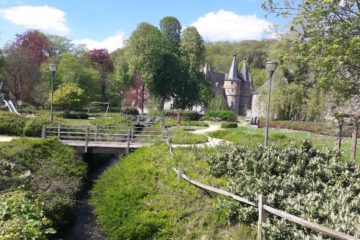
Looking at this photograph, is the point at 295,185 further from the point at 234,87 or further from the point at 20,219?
the point at 234,87

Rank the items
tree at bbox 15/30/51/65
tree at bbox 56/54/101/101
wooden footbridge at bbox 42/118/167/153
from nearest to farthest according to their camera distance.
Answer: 1. wooden footbridge at bbox 42/118/167/153
2. tree at bbox 56/54/101/101
3. tree at bbox 15/30/51/65

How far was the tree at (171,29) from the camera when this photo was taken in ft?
181

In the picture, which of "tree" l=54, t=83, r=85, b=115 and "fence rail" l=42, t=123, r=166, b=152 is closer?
"fence rail" l=42, t=123, r=166, b=152

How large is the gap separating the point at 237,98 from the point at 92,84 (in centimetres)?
2422

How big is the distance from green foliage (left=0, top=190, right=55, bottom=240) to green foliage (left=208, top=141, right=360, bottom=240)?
14.4 ft

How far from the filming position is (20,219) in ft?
22.5

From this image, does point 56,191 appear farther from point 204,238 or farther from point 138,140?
point 138,140

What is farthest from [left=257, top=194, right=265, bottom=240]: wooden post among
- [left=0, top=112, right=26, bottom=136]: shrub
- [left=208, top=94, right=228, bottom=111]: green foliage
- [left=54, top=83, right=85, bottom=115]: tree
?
[left=208, top=94, right=228, bottom=111]: green foliage

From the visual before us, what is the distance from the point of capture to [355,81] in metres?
10.3

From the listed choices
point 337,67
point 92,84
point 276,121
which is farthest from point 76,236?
point 92,84

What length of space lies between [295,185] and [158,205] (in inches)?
146

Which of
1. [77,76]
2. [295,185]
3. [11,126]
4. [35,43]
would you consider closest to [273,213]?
→ [295,185]

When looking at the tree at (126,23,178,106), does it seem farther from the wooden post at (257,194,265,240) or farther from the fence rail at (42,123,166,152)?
the wooden post at (257,194,265,240)

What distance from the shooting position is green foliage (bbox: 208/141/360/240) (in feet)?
24.7
